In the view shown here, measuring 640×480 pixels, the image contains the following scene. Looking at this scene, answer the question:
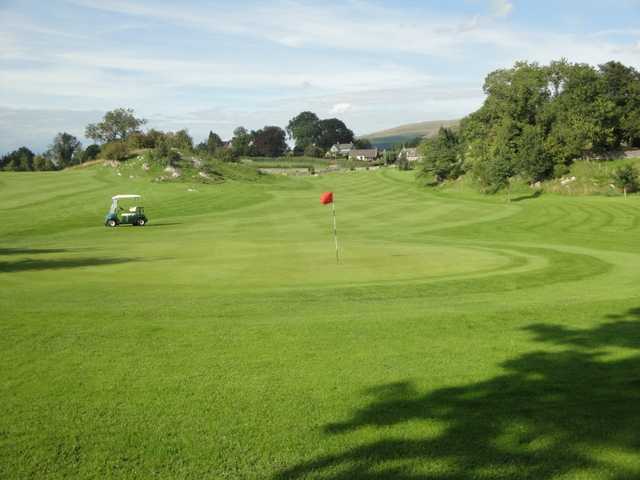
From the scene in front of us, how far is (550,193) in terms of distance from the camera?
78.9 m

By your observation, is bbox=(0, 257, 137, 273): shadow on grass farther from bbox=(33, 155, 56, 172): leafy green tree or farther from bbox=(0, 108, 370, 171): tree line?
bbox=(33, 155, 56, 172): leafy green tree

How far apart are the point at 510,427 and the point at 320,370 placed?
2.79 meters

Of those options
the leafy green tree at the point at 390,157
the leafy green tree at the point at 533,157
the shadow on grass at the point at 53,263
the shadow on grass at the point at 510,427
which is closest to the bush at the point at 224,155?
the leafy green tree at the point at 533,157

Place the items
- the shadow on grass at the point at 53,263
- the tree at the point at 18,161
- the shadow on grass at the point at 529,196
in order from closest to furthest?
the shadow on grass at the point at 53,263 → the shadow on grass at the point at 529,196 → the tree at the point at 18,161

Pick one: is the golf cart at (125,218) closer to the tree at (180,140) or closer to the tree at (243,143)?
the tree at (180,140)

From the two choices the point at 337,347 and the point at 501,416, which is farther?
the point at 337,347

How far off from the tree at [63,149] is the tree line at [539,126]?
85644 millimetres

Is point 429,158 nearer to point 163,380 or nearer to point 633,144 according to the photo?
point 633,144

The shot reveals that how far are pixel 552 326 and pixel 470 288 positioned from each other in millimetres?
4757

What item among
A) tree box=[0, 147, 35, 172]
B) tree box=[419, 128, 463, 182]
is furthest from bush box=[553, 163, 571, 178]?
tree box=[0, 147, 35, 172]

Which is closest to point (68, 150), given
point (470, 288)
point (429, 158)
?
point (429, 158)

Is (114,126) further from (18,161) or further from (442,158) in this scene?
(442,158)

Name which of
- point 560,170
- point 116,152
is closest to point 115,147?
point 116,152

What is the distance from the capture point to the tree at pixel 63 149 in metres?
142
